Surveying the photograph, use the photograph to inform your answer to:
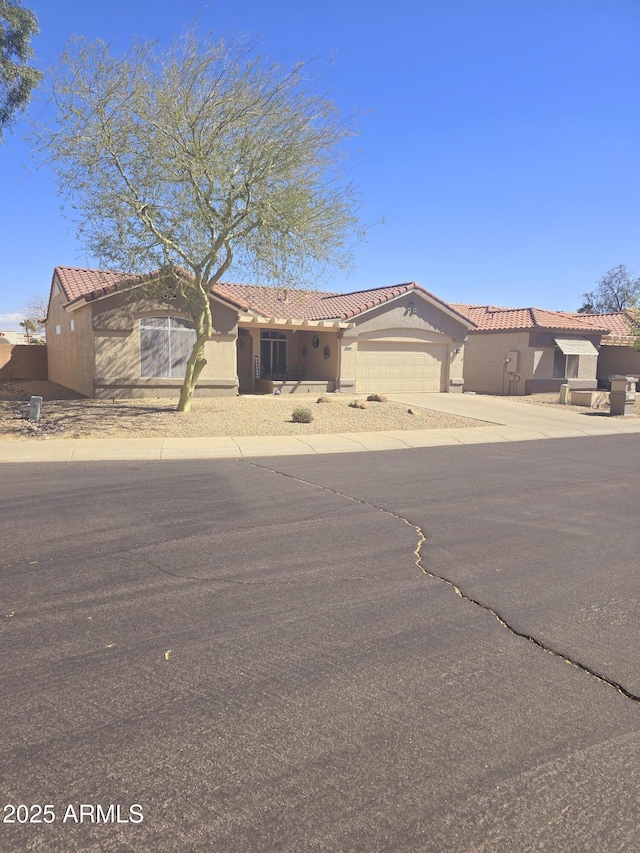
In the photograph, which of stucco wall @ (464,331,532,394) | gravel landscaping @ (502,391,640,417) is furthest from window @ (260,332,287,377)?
stucco wall @ (464,331,532,394)

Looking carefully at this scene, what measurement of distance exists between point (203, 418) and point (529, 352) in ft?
58.3

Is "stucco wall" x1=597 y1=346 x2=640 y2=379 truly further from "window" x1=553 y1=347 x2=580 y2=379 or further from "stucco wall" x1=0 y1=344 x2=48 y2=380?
"stucco wall" x1=0 y1=344 x2=48 y2=380

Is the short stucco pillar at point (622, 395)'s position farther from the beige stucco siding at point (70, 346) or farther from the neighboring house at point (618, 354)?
the beige stucco siding at point (70, 346)

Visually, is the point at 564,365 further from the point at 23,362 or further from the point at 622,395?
the point at 23,362

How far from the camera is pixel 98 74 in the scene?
530 inches

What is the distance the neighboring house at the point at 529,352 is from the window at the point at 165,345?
13652 millimetres

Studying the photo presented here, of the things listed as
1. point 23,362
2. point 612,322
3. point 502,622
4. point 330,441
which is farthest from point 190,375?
point 612,322

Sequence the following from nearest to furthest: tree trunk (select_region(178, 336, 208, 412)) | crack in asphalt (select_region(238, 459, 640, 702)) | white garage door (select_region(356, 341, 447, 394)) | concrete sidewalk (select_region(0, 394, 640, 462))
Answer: crack in asphalt (select_region(238, 459, 640, 702)) < concrete sidewalk (select_region(0, 394, 640, 462)) < tree trunk (select_region(178, 336, 208, 412)) < white garage door (select_region(356, 341, 447, 394))

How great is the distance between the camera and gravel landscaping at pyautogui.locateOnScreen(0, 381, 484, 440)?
14.2 m

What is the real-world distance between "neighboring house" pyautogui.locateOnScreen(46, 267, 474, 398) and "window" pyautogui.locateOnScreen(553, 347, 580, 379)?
15.8 ft

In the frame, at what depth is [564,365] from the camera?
29109mm

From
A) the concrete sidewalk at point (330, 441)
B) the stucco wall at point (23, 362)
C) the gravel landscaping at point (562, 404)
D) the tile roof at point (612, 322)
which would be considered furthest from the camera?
the tile roof at point (612, 322)

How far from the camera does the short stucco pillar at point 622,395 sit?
830 inches

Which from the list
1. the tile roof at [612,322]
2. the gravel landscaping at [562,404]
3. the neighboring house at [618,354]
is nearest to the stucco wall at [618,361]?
the neighboring house at [618,354]
